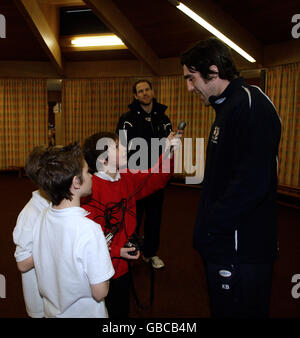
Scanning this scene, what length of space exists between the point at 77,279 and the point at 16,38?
23.0 ft

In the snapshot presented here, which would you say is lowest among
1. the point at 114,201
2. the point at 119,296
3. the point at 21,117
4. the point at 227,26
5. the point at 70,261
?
the point at 119,296

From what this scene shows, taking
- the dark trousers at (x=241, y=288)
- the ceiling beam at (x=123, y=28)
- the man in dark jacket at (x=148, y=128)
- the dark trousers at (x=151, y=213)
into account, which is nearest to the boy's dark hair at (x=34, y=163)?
the dark trousers at (x=241, y=288)

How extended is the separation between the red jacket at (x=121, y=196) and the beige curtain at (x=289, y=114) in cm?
452

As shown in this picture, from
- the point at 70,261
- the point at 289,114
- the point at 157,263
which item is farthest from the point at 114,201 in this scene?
the point at 289,114

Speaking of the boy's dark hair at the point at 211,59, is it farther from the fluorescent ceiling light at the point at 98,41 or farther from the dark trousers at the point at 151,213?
the fluorescent ceiling light at the point at 98,41

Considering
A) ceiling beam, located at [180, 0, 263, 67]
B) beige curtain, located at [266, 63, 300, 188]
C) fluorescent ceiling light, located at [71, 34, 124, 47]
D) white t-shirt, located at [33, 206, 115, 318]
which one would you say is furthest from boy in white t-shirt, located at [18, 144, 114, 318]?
fluorescent ceiling light, located at [71, 34, 124, 47]

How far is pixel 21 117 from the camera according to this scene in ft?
27.6

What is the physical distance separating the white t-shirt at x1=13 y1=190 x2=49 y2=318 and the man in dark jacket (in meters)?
1.28

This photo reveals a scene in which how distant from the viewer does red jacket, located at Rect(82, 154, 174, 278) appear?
5.16ft

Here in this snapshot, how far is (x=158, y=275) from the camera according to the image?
2.85m

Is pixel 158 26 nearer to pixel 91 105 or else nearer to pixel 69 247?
pixel 91 105

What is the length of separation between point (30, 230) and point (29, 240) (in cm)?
4

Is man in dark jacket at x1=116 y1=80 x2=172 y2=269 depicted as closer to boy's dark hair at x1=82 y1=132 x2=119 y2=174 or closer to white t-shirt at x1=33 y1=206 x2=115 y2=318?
boy's dark hair at x1=82 y1=132 x2=119 y2=174
